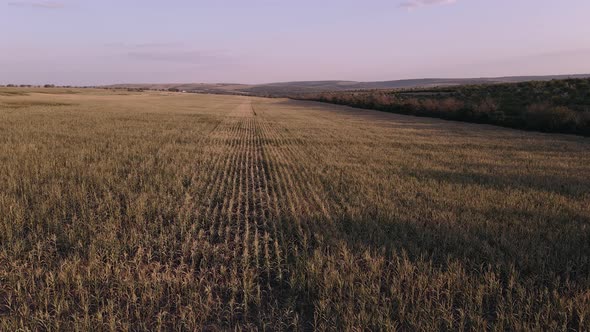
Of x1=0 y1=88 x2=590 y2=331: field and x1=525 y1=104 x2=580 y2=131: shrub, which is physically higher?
x1=525 y1=104 x2=580 y2=131: shrub

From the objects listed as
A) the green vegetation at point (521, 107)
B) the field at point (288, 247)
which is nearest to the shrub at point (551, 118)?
the green vegetation at point (521, 107)

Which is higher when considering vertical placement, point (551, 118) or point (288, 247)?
point (551, 118)

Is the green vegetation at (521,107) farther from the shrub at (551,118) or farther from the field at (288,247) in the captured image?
the field at (288,247)

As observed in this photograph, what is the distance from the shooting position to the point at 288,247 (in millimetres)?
5285

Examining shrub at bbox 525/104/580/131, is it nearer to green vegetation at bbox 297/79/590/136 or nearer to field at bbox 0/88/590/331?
green vegetation at bbox 297/79/590/136

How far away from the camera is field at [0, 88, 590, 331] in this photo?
3.61 metres

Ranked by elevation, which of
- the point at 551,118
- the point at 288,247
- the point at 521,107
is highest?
the point at 521,107

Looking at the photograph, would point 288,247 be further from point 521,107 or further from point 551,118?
point 521,107

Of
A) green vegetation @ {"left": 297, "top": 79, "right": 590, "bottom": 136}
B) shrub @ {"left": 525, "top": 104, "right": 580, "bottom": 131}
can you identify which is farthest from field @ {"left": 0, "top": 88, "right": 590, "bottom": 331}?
green vegetation @ {"left": 297, "top": 79, "right": 590, "bottom": 136}

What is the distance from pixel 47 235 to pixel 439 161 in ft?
38.1

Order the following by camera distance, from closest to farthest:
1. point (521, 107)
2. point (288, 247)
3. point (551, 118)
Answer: point (288, 247), point (551, 118), point (521, 107)

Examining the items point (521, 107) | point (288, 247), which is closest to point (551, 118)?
point (521, 107)

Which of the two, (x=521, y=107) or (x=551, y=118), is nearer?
(x=551, y=118)

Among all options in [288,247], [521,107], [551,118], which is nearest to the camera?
[288,247]
